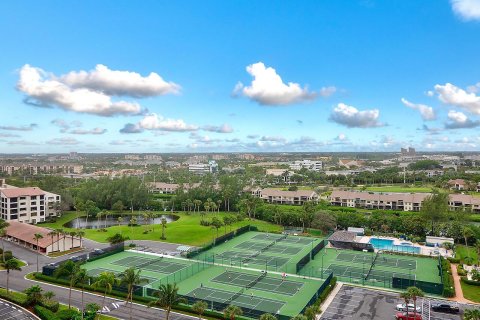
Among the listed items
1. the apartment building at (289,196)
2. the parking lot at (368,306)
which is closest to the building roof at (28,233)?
the parking lot at (368,306)

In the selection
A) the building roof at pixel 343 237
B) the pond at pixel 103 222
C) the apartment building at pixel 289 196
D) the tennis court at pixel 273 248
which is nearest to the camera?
the tennis court at pixel 273 248

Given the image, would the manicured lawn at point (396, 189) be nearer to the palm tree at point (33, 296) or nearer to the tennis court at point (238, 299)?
the tennis court at point (238, 299)

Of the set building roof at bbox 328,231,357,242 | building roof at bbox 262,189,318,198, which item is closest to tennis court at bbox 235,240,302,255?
building roof at bbox 328,231,357,242

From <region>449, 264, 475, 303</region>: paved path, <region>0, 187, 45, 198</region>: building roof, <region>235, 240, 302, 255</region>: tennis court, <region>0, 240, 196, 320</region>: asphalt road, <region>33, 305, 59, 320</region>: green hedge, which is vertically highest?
<region>0, 187, 45, 198</region>: building roof

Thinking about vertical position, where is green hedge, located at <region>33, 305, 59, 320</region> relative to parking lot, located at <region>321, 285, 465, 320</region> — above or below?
above

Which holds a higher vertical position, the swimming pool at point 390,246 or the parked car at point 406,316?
the parked car at point 406,316

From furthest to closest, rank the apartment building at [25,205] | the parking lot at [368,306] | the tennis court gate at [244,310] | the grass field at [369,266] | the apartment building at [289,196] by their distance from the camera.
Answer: the apartment building at [289,196]
the apartment building at [25,205]
the grass field at [369,266]
the parking lot at [368,306]
the tennis court gate at [244,310]

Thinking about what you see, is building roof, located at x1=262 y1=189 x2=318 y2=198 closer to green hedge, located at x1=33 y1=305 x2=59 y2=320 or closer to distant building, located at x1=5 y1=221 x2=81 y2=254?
distant building, located at x1=5 y1=221 x2=81 y2=254

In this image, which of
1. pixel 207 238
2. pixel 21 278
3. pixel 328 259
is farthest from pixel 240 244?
pixel 21 278
